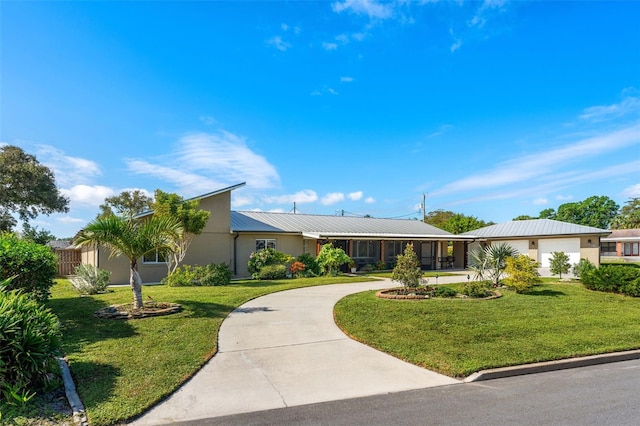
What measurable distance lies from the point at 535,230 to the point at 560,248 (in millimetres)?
2312

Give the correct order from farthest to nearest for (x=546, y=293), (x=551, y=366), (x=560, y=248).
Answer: (x=560, y=248), (x=546, y=293), (x=551, y=366)

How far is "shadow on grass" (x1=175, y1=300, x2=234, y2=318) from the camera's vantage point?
9.27 meters

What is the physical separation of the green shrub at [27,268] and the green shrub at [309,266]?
12830 millimetres

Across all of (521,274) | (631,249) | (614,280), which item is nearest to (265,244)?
(521,274)

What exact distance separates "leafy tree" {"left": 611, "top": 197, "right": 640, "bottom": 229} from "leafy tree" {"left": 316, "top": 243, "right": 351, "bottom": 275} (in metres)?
63.6

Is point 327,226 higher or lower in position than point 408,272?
higher

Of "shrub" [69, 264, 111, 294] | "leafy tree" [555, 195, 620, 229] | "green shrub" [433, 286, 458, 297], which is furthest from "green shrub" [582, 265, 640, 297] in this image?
"leafy tree" [555, 195, 620, 229]

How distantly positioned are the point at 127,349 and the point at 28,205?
92.2 feet

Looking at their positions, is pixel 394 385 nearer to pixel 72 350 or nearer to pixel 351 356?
pixel 351 356

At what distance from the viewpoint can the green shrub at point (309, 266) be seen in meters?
20.4

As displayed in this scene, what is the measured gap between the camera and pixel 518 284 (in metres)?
12.8

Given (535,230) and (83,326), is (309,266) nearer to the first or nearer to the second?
(83,326)

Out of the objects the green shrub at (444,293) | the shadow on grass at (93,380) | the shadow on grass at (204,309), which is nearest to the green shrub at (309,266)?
the green shrub at (444,293)

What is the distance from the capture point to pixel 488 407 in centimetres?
463
